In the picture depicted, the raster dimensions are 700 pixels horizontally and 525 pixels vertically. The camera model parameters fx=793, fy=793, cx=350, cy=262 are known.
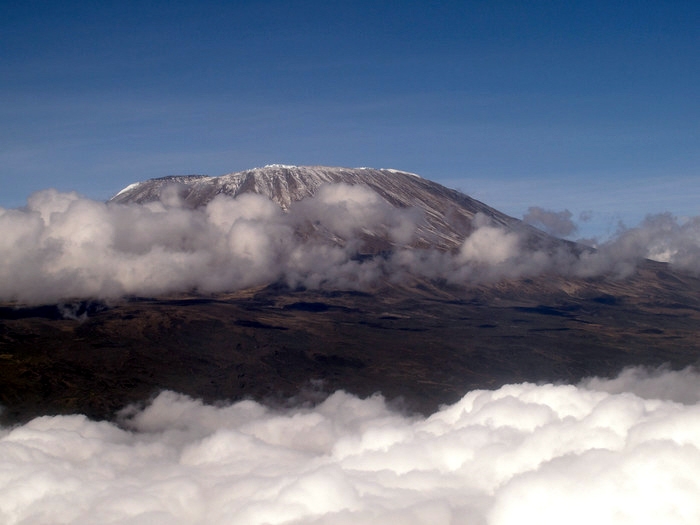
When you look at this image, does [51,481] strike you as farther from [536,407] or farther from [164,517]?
[536,407]

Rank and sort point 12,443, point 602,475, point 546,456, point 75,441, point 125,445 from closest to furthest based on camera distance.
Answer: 1. point 602,475
2. point 546,456
3. point 12,443
4. point 75,441
5. point 125,445

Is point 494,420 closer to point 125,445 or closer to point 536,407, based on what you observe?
point 536,407

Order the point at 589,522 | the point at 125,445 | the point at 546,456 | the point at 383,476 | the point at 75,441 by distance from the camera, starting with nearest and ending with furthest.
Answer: the point at 589,522 → the point at 546,456 → the point at 383,476 → the point at 75,441 → the point at 125,445

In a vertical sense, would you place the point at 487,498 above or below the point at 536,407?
below

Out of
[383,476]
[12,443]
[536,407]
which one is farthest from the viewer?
[12,443]

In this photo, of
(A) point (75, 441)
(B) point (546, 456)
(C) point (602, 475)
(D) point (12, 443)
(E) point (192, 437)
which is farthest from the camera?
(E) point (192, 437)

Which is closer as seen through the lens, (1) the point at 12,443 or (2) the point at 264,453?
(1) the point at 12,443

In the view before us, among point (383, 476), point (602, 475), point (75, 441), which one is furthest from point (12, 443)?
point (602, 475)

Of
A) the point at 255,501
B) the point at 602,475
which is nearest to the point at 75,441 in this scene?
the point at 255,501

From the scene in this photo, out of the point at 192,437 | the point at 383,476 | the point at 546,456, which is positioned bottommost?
the point at 192,437
